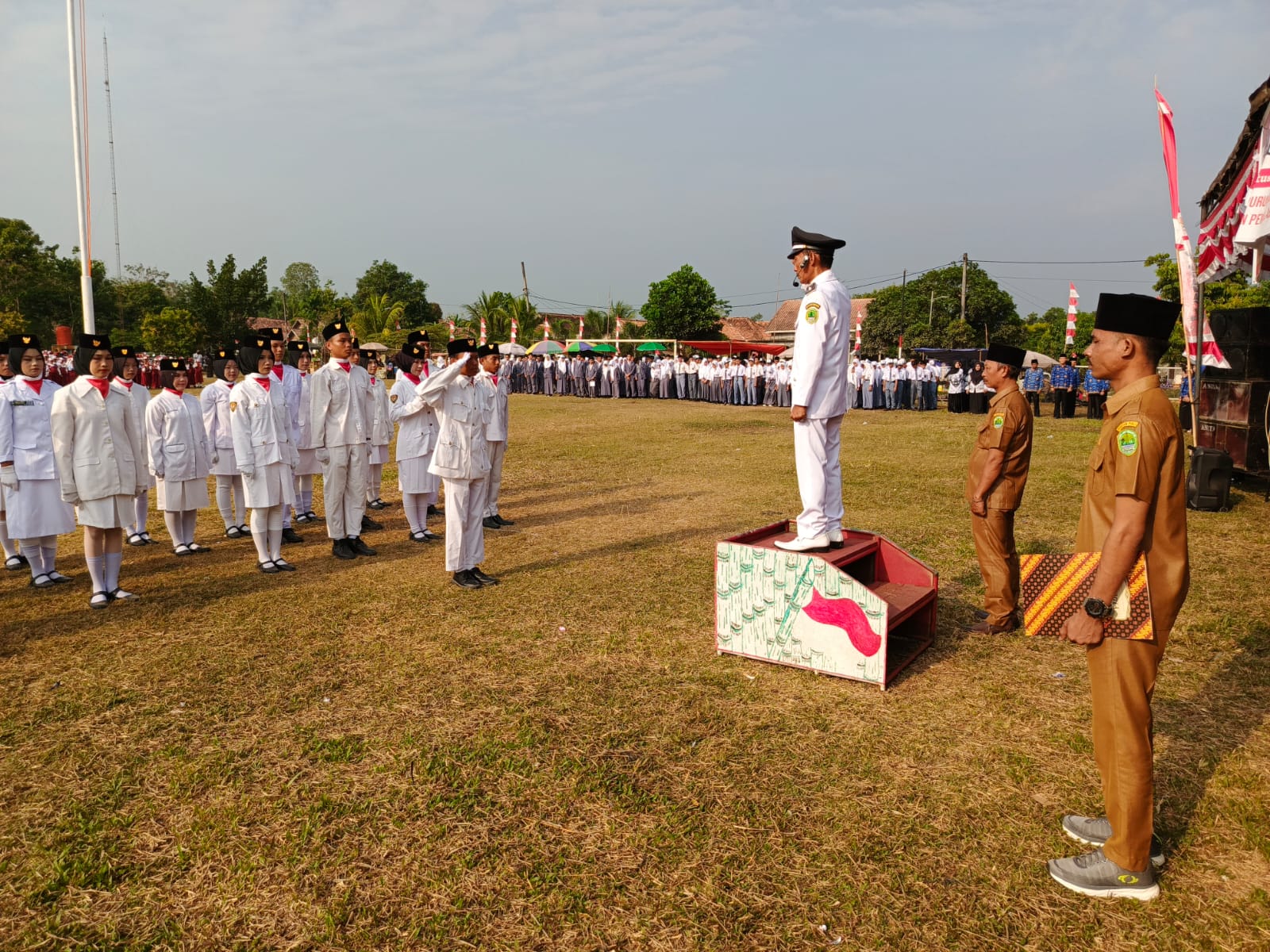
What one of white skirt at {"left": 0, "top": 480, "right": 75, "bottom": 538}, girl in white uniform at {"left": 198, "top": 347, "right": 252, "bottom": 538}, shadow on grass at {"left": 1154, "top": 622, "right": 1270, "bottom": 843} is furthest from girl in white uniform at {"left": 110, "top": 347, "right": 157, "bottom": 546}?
shadow on grass at {"left": 1154, "top": 622, "right": 1270, "bottom": 843}

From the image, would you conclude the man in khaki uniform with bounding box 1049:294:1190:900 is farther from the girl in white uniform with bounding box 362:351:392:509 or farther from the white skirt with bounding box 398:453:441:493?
the girl in white uniform with bounding box 362:351:392:509

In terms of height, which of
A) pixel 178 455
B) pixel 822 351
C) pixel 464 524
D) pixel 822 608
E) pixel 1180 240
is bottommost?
pixel 822 608

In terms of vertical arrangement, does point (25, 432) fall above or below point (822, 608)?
above

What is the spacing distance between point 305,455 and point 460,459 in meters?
3.75

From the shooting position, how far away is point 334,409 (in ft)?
26.3

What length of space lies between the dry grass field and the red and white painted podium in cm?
17

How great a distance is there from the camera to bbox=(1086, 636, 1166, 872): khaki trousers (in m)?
2.79

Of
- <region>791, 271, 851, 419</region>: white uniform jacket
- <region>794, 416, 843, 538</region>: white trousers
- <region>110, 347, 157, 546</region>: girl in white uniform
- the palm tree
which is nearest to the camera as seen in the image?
<region>791, 271, 851, 419</region>: white uniform jacket

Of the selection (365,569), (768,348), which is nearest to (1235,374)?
(365,569)

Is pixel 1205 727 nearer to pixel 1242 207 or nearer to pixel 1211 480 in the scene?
pixel 1242 207

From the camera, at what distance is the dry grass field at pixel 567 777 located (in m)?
2.85

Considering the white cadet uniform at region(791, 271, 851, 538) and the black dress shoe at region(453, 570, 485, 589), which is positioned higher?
the white cadet uniform at region(791, 271, 851, 538)

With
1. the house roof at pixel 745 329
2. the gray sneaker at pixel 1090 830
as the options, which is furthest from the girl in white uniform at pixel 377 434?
the house roof at pixel 745 329

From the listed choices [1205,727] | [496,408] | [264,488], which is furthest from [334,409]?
[1205,727]
